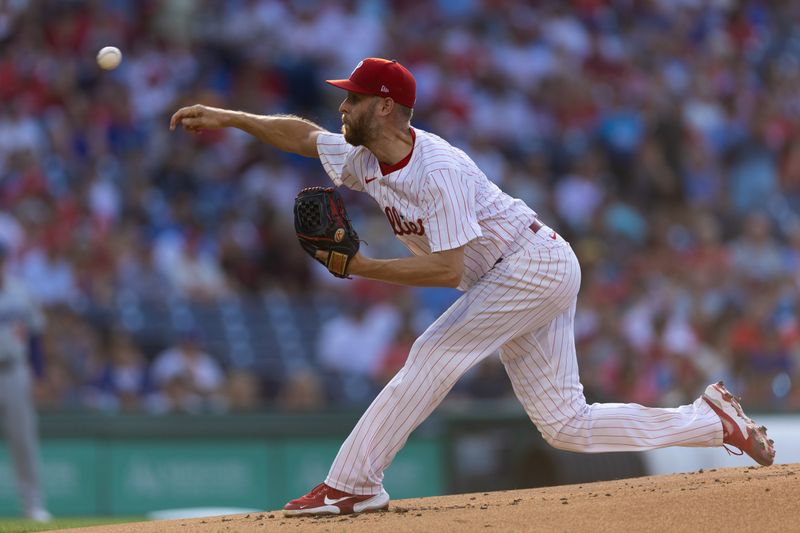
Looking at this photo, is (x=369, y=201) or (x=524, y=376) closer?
(x=524, y=376)

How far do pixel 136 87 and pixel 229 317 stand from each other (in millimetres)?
2826

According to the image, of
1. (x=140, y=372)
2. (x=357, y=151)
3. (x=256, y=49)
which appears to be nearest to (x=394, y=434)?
(x=357, y=151)

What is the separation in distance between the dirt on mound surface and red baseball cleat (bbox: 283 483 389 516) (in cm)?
7

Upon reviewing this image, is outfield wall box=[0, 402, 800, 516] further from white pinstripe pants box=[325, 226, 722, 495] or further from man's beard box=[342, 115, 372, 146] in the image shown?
man's beard box=[342, 115, 372, 146]

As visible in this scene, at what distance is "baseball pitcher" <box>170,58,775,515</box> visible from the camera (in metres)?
4.95

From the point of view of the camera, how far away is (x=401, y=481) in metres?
9.69

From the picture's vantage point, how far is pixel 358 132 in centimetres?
512

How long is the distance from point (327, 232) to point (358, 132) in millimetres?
459

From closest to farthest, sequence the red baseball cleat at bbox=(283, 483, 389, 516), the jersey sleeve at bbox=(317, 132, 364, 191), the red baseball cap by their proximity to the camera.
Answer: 1. the red baseball cap
2. the red baseball cleat at bbox=(283, 483, 389, 516)
3. the jersey sleeve at bbox=(317, 132, 364, 191)

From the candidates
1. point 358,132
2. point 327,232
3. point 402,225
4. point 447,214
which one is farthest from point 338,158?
point 447,214

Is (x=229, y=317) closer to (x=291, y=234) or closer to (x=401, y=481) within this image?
(x=291, y=234)

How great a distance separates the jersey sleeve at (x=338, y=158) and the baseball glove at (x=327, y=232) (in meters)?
0.41

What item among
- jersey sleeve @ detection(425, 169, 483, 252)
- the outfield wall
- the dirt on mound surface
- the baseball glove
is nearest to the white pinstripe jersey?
jersey sleeve @ detection(425, 169, 483, 252)

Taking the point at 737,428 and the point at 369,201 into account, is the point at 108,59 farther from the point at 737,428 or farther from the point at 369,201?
the point at 369,201
